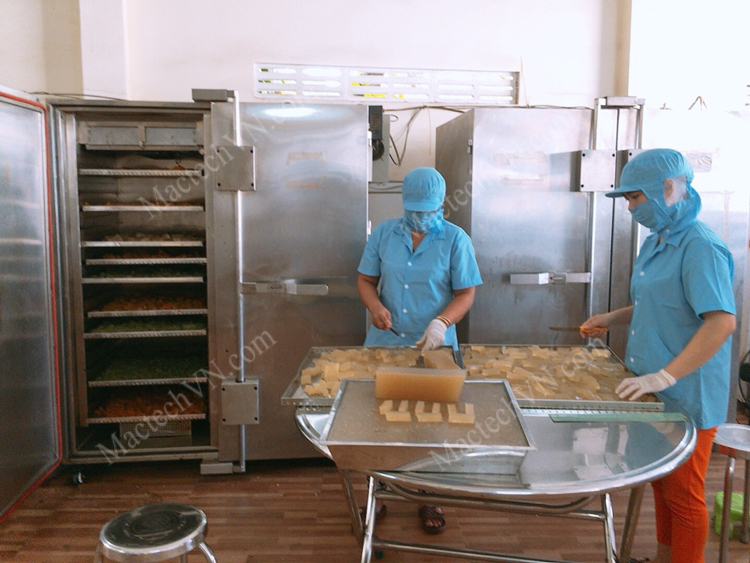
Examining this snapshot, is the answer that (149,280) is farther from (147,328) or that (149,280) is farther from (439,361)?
(439,361)

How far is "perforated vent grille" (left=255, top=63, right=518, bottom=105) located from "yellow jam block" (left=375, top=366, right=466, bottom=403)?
3.14 m

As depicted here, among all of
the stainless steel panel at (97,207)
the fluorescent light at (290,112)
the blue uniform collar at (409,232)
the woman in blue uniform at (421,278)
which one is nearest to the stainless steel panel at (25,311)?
the stainless steel panel at (97,207)

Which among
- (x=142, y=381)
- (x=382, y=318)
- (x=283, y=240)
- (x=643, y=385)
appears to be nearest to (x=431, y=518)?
(x=382, y=318)

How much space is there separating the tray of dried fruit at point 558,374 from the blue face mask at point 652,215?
535 mm

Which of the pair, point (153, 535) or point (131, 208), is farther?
point (131, 208)

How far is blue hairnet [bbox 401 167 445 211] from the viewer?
2.61 m

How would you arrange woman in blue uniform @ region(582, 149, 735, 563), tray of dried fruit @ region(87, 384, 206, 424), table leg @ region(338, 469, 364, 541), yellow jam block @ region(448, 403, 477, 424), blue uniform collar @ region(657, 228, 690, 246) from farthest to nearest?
tray of dried fruit @ region(87, 384, 206, 424)
table leg @ region(338, 469, 364, 541)
blue uniform collar @ region(657, 228, 690, 246)
woman in blue uniform @ region(582, 149, 735, 563)
yellow jam block @ region(448, 403, 477, 424)

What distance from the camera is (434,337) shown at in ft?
7.77

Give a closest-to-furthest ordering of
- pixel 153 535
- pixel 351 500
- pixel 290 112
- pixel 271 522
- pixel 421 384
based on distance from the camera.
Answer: pixel 421 384 < pixel 153 535 < pixel 351 500 < pixel 271 522 < pixel 290 112

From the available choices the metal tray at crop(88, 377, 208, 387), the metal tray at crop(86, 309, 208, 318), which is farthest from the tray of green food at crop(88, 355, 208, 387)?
the metal tray at crop(86, 309, 208, 318)

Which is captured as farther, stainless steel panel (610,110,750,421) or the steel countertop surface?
stainless steel panel (610,110,750,421)

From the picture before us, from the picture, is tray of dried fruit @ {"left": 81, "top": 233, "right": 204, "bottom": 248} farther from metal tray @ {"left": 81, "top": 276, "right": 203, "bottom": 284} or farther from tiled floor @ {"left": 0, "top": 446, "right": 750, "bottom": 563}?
tiled floor @ {"left": 0, "top": 446, "right": 750, "bottom": 563}

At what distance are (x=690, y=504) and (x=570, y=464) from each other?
918 millimetres

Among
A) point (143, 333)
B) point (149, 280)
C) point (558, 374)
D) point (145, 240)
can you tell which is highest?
point (145, 240)
